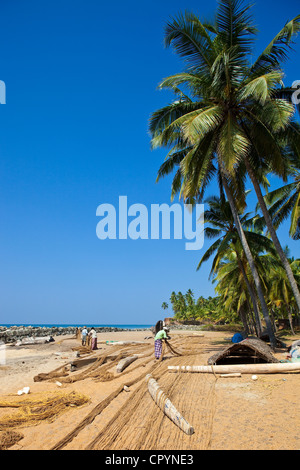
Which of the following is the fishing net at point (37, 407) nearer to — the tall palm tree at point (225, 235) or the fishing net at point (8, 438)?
the fishing net at point (8, 438)

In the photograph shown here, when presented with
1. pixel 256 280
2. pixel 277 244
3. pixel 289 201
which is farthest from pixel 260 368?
pixel 289 201

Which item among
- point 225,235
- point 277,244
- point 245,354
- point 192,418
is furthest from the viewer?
point 225,235

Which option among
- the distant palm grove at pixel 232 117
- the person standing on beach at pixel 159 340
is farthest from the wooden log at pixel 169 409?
the distant palm grove at pixel 232 117

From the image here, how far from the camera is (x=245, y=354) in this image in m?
9.91

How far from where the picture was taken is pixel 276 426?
4.40 m

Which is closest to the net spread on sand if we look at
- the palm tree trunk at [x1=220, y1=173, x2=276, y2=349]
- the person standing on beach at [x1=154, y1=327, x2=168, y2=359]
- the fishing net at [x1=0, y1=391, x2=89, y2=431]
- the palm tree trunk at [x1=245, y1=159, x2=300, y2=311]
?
the fishing net at [x1=0, y1=391, x2=89, y2=431]

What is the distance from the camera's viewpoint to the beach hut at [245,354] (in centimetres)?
875

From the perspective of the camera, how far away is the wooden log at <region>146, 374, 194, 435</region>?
14.1 feet

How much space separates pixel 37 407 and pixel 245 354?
23.1 ft

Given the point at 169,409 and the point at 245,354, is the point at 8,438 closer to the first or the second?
the point at 169,409

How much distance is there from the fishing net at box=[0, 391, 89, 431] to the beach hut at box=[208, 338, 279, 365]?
4.49m

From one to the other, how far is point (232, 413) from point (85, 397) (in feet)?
10.7
